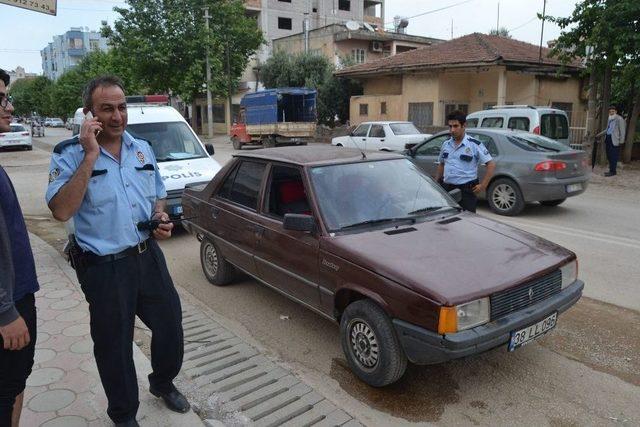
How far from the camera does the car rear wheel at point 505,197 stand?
28.0ft

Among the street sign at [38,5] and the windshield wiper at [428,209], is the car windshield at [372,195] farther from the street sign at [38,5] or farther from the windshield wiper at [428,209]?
the street sign at [38,5]

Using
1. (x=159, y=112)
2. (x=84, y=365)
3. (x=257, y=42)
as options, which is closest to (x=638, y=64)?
(x=159, y=112)

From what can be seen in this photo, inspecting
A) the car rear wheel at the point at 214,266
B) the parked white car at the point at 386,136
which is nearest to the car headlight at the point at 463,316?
the car rear wheel at the point at 214,266

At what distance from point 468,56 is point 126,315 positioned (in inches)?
838

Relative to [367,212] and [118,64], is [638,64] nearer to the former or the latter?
[367,212]

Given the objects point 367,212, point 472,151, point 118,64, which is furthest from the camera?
point 118,64

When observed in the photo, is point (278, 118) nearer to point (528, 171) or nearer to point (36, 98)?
point (528, 171)

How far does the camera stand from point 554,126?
39.3 feet

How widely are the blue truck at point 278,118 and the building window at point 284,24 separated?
23.5 m

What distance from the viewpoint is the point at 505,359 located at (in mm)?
3645

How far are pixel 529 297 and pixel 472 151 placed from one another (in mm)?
2784

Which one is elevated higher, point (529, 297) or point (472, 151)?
point (472, 151)

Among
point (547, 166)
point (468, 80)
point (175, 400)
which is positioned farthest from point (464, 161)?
point (468, 80)

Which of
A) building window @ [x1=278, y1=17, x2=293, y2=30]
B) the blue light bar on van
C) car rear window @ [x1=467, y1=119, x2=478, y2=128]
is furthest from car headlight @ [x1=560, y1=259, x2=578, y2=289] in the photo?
building window @ [x1=278, y1=17, x2=293, y2=30]
